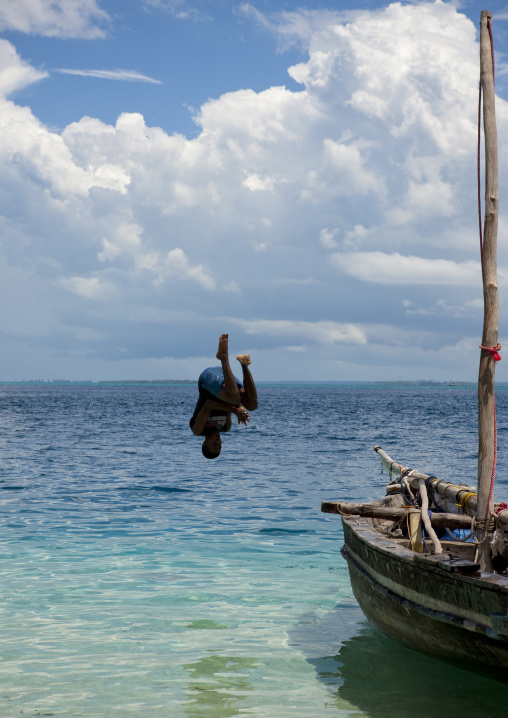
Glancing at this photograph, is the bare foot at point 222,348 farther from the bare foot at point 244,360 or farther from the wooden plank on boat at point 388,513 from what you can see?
the wooden plank on boat at point 388,513

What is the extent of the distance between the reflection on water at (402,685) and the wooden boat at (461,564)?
0.45 m

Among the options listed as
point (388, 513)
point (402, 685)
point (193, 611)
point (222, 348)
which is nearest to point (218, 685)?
point (402, 685)

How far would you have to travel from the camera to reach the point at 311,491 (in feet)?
78.3

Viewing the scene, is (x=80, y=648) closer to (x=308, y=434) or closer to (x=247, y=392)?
(x=247, y=392)

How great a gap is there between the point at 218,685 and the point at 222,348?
4212 millimetres

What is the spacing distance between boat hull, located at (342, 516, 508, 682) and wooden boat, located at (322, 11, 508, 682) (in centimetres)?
1

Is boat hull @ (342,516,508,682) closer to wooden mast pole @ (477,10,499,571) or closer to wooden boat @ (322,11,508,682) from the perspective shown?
wooden boat @ (322,11,508,682)

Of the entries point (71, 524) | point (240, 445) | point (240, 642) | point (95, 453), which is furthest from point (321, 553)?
point (240, 445)

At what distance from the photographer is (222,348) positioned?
7.58 metres

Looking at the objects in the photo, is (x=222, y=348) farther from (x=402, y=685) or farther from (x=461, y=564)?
(x=402, y=685)

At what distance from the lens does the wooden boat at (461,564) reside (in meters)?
6.78

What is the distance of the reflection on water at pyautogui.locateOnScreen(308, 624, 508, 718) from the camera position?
26.1 ft

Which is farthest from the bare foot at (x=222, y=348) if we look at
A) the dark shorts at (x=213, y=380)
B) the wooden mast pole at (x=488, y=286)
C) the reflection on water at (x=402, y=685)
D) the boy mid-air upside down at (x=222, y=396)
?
the reflection on water at (x=402, y=685)

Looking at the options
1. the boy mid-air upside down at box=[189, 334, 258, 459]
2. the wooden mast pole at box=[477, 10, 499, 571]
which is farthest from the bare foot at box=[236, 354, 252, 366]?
the wooden mast pole at box=[477, 10, 499, 571]
